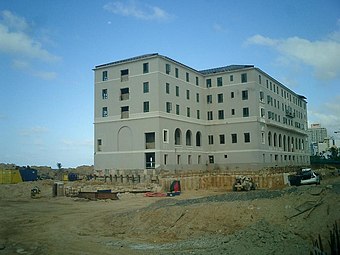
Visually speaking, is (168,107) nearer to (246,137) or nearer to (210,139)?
(210,139)

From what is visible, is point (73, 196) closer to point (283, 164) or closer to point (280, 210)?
point (280, 210)

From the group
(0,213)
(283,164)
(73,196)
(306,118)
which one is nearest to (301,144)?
(306,118)

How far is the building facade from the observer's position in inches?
2138

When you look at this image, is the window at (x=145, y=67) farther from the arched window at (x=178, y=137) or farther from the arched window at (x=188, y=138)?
the arched window at (x=188, y=138)

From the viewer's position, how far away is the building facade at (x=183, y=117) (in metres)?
54.3

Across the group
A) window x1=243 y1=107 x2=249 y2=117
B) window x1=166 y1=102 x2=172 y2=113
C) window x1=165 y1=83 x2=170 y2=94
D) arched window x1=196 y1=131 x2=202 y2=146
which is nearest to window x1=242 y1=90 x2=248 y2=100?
window x1=243 y1=107 x2=249 y2=117

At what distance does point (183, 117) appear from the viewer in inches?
2371

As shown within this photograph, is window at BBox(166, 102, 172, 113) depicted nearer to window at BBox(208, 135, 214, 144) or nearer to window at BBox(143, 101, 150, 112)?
window at BBox(143, 101, 150, 112)

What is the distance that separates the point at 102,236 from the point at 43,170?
68.9 metres

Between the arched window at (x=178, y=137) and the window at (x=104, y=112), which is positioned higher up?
the window at (x=104, y=112)

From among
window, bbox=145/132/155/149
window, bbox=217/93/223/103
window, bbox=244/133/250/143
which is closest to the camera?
window, bbox=145/132/155/149

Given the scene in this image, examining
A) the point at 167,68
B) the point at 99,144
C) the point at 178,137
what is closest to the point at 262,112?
the point at 178,137

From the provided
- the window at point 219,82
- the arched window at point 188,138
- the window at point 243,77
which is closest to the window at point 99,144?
the arched window at point 188,138

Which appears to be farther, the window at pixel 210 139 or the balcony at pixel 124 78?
the window at pixel 210 139
